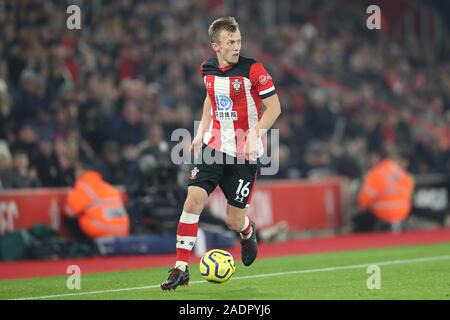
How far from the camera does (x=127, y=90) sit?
18406 millimetres

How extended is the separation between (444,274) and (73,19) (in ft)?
35.9

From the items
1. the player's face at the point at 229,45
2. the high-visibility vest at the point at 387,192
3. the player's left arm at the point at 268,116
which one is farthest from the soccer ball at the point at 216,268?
the high-visibility vest at the point at 387,192

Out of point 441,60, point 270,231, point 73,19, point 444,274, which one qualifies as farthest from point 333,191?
point 441,60

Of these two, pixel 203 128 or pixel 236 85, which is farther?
pixel 203 128

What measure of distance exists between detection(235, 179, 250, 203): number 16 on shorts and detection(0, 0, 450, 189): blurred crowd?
5894mm

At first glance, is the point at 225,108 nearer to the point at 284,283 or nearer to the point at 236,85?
the point at 236,85

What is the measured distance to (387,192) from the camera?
62.5 feet

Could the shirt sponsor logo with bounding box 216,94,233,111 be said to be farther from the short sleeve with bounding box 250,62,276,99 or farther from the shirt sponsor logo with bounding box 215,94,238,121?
the short sleeve with bounding box 250,62,276,99

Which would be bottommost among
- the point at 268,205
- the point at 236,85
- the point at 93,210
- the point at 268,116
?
the point at 268,205

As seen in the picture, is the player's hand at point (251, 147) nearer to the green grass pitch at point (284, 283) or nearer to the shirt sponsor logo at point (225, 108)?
the shirt sponsor logo at point (225, 108)

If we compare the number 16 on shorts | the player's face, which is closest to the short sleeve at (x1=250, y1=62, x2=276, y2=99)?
the player's face

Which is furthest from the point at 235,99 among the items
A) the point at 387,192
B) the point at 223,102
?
the point at 387,192

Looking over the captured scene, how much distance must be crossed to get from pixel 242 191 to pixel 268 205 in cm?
880

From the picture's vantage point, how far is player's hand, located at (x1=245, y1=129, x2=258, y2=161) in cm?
892
